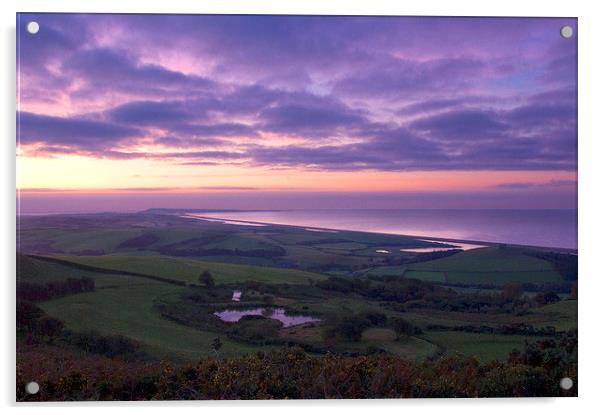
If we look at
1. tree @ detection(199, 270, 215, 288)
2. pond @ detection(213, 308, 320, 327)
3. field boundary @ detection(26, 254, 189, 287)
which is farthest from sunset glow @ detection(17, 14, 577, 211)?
pond @ detection(213, 308, 320, 327)

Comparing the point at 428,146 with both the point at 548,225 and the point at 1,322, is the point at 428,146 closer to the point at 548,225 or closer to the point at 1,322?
the point at 548,225

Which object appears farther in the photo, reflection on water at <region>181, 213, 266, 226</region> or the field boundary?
reflection on water at <region>181, 213, 266, 226</region>

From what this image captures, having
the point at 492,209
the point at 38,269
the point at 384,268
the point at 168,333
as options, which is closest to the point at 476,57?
the point at 492,209

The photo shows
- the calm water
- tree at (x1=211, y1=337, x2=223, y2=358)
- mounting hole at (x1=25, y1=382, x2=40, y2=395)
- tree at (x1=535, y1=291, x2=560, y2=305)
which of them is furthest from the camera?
the calm water

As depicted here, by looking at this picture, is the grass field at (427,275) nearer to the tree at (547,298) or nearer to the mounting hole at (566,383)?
the tree at (547,298)

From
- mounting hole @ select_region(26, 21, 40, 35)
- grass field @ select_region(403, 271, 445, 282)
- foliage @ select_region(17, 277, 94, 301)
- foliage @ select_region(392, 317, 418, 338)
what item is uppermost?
mounting hole @ select_region(26, 21, 40, 35)

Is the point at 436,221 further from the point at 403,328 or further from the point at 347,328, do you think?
the point at 347,328

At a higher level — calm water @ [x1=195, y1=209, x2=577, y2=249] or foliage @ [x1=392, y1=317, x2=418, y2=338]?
calm water @ [x1=195, y1=209, x2=577, y2=249]

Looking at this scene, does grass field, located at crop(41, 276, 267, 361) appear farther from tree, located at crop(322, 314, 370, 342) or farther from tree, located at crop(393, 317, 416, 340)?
tree, located at crop(393, 317, 416, 340)
